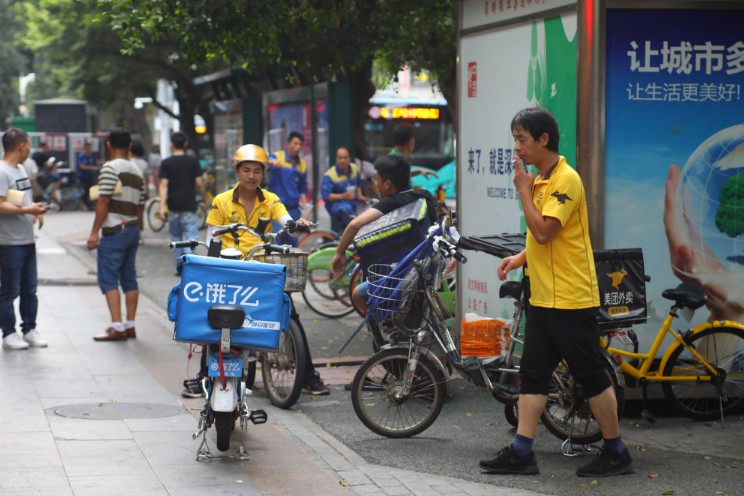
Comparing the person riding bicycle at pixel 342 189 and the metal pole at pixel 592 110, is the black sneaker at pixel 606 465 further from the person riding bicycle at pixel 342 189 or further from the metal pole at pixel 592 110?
the person riding bicycle at pixel 342 189

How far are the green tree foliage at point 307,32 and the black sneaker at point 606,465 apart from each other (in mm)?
7574

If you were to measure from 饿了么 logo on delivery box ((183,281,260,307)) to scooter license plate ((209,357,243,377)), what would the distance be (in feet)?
1.03

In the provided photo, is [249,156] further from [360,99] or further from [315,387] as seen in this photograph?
[360,99]

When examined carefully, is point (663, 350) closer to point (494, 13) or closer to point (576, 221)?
point (576, 221)

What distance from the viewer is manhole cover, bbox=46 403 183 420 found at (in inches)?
292

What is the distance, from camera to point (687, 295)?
699 centimetres

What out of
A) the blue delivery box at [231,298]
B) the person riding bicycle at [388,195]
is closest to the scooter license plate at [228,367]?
the blue delivery box at [231,298]

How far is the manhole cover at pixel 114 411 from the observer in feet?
24.3

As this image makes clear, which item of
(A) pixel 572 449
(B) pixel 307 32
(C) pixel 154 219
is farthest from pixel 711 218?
(C) pixel 154 219

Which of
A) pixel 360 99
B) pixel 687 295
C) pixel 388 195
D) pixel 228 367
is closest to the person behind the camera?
pixel 228 367

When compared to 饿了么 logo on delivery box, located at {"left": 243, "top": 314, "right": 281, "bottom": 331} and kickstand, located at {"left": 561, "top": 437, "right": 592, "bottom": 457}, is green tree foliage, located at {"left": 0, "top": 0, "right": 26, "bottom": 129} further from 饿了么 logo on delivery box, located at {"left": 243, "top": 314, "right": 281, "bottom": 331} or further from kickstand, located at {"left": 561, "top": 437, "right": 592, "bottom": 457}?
kickstand, located at {"left": 561, "top": 437, "right": 592, "bottom": 457}

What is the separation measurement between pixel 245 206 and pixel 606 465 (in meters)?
3.08

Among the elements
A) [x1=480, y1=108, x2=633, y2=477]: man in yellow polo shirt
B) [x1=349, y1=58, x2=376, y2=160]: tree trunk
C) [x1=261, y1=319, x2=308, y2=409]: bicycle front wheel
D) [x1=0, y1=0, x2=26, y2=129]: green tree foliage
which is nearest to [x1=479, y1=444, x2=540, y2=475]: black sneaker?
[x1=480, y1=108, x2=633, y2=477]: man in yellow polo shirt

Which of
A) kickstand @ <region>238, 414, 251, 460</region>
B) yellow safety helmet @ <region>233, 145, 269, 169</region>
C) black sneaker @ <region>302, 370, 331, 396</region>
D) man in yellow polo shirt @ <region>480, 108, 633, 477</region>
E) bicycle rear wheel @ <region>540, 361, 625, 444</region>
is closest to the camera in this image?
man in yellow polo shirt @ <region>480, 108, 633, 477</region>
